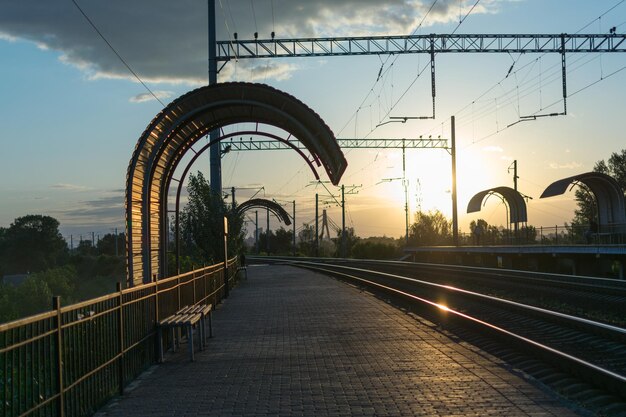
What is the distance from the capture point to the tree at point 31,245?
120 metres

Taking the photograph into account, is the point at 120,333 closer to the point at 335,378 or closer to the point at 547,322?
the point at 335,378

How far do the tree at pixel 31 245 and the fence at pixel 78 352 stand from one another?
112 meters

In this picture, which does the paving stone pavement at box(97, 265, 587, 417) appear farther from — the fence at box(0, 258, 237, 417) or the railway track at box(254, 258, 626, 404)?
the railway track at box(254, 258, 626, 404)

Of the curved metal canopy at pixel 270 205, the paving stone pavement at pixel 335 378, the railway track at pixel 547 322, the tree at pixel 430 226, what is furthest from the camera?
the tree at pixel 430 226

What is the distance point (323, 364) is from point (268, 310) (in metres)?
9.43

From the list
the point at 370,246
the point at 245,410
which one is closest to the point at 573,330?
the point at 245,410

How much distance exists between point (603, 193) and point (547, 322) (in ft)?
90.3

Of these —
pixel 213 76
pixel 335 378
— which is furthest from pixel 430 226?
pixel 335 378

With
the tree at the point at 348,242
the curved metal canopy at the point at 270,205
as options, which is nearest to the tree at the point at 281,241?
the tree at the point at 348,242

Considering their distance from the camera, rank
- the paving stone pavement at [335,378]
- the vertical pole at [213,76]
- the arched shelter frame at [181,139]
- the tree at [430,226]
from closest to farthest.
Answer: the paving stone pavement at [335,378]
the arched shelter frame at [181,139]
the vertical pole at [213,76]
the tree at [430,226]

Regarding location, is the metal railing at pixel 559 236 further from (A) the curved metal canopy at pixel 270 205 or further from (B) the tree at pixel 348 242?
(B) the tree at pixel 348 242

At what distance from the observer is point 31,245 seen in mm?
123062

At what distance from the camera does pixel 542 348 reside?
10.5 meters

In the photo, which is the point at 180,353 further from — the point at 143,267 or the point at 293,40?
the point at 293,40
